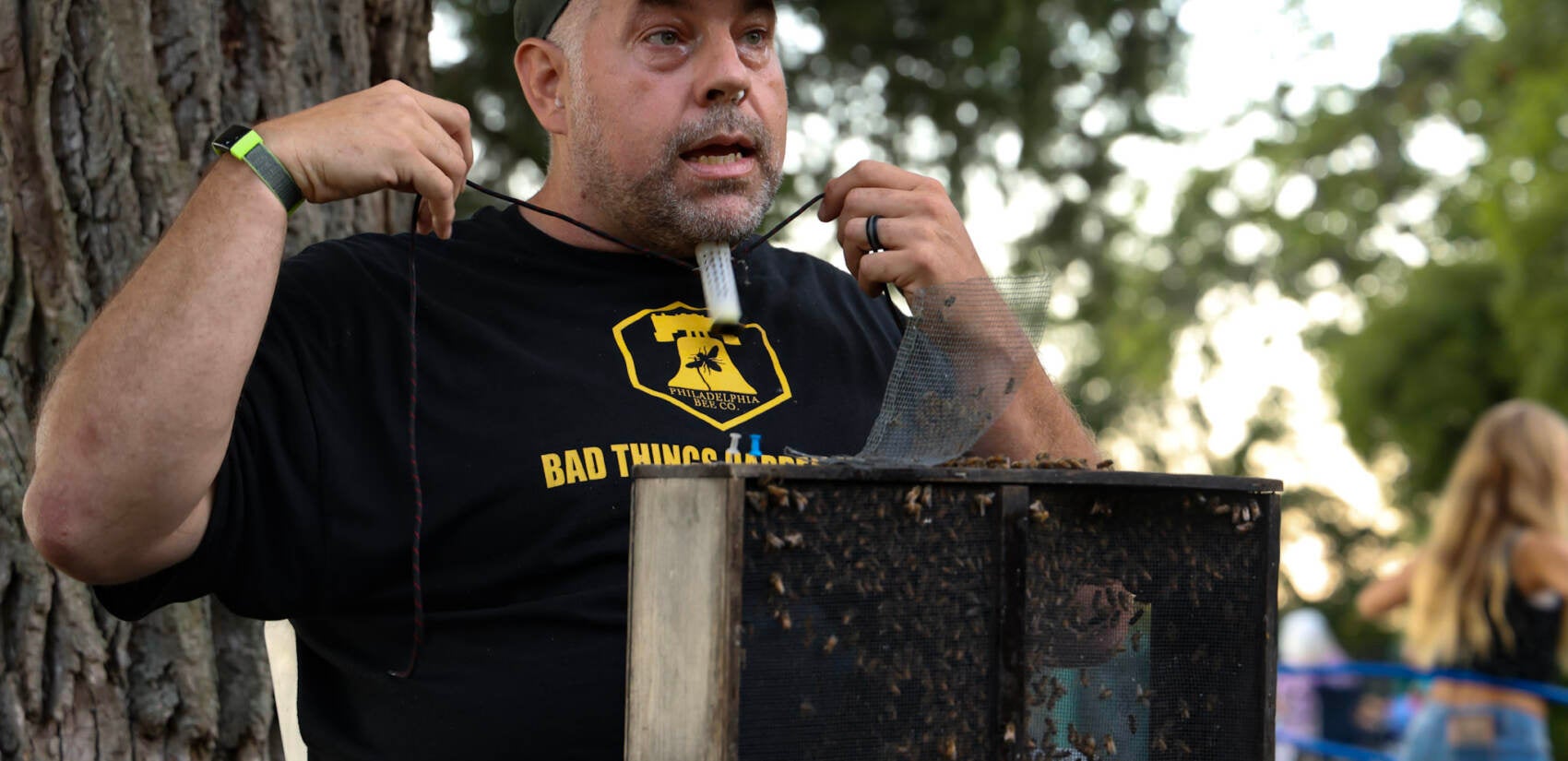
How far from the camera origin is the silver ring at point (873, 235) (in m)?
2.33

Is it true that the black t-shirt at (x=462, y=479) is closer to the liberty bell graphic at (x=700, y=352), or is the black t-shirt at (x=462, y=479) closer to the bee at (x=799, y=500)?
the liberty bell graphic at (x=700, y=352)

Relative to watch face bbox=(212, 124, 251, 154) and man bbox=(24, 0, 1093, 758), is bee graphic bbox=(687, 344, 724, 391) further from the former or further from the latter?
watch face bbox=(212, 124, 251, 154)

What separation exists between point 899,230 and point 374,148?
0.76 meters

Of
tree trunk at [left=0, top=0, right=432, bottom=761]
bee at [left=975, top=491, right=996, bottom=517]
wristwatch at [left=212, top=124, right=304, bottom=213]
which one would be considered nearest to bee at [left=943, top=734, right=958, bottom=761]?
bee at [left=975, top=491, right=996, bottom=517]

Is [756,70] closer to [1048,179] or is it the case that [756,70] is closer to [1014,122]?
[1014,122]

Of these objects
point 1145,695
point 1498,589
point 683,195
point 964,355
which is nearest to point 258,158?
point 683,195

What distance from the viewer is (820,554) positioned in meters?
1.70

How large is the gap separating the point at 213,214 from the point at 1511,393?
1470cm

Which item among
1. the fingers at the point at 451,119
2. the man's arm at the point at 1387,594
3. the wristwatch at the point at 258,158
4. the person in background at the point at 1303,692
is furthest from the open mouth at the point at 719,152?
the person in background at the point at 1303,692

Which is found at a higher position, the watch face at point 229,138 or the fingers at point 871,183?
the fingers at point 871,183

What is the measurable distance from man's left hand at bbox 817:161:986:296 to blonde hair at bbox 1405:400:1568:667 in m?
4.36

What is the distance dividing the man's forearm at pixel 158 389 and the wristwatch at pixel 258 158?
0.04ft

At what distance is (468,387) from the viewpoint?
89.4 inches

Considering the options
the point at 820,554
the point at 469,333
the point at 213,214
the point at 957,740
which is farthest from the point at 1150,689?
the point at 213,214
